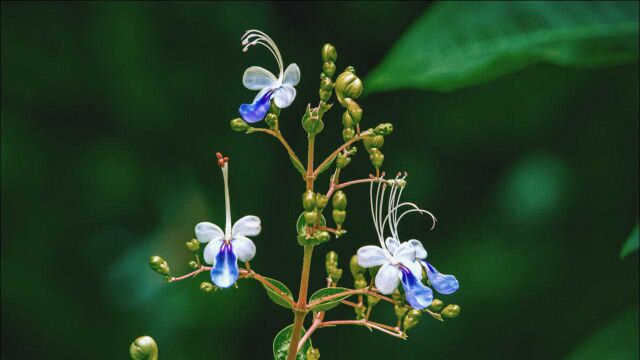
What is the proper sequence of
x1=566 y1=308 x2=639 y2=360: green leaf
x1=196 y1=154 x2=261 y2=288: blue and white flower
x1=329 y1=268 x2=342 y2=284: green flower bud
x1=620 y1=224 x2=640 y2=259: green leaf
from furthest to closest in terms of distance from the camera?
x1=566 y1=308 x2=639 y2=360: green leaf < x1=620 y1=224 x2=640 y2=259: green leaf < x1=329 y1=268 x2=342 y2=284: green flower bud < x1=196 y1=154 x2=261 y2=288: blue and white flower

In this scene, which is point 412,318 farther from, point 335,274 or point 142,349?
point 142,349

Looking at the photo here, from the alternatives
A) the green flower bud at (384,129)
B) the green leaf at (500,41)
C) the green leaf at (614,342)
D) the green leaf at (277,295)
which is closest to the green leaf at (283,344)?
the green leaf at (277,295)

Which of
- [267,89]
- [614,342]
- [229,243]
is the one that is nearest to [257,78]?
[267,89]

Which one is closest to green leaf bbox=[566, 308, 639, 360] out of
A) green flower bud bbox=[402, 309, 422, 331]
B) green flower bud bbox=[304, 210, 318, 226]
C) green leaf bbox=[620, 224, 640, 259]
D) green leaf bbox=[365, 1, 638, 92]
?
green leaf bbox=[620, 224, 640, 259]

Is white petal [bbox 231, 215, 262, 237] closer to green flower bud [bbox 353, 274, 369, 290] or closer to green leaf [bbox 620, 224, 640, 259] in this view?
green flower bud [bbox 353, 274, 369, 290]

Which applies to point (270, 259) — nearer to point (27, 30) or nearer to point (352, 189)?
point (352, 189)
